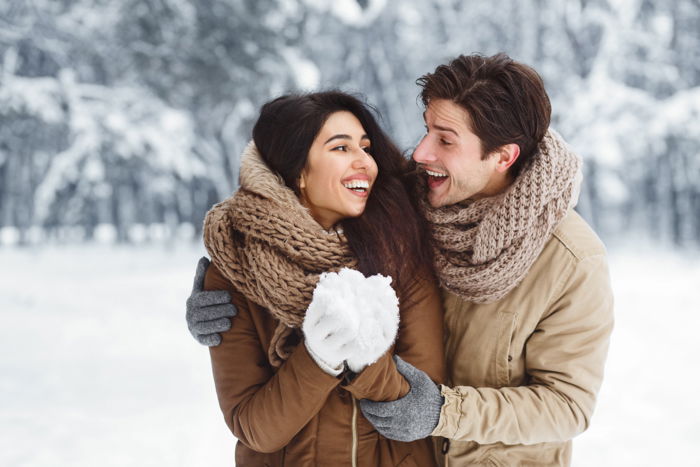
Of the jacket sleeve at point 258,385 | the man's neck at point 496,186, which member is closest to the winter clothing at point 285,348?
the jacket sleeve at point 258,385

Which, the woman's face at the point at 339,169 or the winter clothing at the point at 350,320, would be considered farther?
the woman's face at the point at 339,169

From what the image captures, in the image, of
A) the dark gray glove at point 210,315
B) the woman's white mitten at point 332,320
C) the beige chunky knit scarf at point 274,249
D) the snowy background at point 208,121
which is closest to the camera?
the woman's white mitten at point 332,320

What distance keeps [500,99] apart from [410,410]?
938 mm

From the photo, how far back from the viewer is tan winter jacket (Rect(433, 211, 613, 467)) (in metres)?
1.59

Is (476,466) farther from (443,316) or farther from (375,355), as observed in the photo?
(375,355)

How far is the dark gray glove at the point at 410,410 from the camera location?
1.50 meters

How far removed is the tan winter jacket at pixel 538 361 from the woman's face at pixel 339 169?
53cm

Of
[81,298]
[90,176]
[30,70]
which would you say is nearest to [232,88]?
[90,176]

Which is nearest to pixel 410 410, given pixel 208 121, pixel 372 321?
pixel 372 321

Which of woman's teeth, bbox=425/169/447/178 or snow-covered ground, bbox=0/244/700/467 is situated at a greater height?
woman's teeth, bbox=425/169/447/178

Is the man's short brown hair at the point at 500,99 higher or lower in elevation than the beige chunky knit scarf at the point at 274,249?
higher

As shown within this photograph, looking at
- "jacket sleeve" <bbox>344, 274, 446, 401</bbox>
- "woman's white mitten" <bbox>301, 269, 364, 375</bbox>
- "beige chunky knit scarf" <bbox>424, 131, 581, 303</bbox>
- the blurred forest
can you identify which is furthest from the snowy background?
"woman's white mitten" <bbox>301, 269, 364, 375</bbox>

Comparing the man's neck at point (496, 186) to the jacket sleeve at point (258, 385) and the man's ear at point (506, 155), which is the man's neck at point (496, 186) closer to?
the man's ear at point (506, 155)

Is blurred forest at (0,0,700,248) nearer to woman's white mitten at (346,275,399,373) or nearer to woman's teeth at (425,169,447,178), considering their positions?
woman's teeth at (425,169,447,178)
